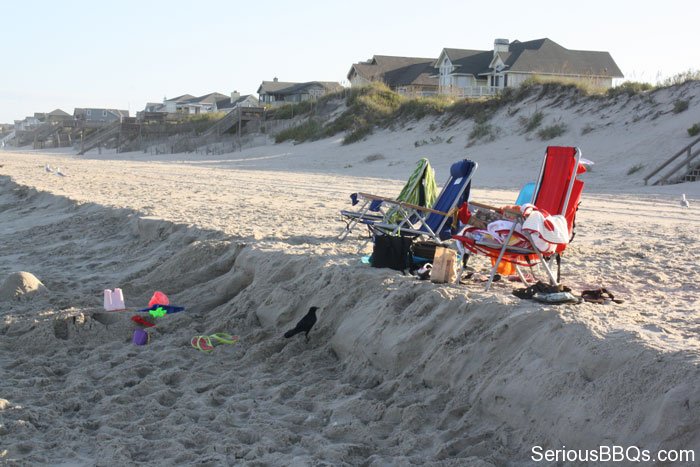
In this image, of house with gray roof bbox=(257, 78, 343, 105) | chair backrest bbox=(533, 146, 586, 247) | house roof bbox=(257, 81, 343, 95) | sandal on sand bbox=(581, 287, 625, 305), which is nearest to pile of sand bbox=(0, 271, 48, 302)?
chair backrest bbox=(533, 146, 586, 247)

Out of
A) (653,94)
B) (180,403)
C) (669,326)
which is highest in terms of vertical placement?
(653,94)

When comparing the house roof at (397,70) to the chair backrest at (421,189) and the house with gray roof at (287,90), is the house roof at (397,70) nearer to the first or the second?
the house with gray roof at (287,90)

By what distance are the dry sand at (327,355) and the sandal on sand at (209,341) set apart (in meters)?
0.08

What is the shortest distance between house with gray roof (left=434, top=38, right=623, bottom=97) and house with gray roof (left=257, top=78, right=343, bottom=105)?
16.4 m

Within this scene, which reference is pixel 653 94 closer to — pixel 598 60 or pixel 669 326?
pixel 669 326

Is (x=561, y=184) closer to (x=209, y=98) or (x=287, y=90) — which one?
(x=287, y=90)

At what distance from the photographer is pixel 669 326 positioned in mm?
4344

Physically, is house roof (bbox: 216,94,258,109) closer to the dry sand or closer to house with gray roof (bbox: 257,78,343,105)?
house with gray roof (bbox: 257,78,343,105)

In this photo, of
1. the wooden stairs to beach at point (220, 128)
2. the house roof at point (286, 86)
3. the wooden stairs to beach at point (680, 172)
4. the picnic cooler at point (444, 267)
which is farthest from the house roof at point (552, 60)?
the picnic cooler at point (444, 267)

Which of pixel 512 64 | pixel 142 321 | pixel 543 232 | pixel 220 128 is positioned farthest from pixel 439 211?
pixel 512 64

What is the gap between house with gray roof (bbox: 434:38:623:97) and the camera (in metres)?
45.9

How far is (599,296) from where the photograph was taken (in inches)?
197

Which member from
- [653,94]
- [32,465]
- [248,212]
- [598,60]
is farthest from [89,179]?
[598,60]

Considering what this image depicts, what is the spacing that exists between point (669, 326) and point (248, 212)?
23.9 ft
